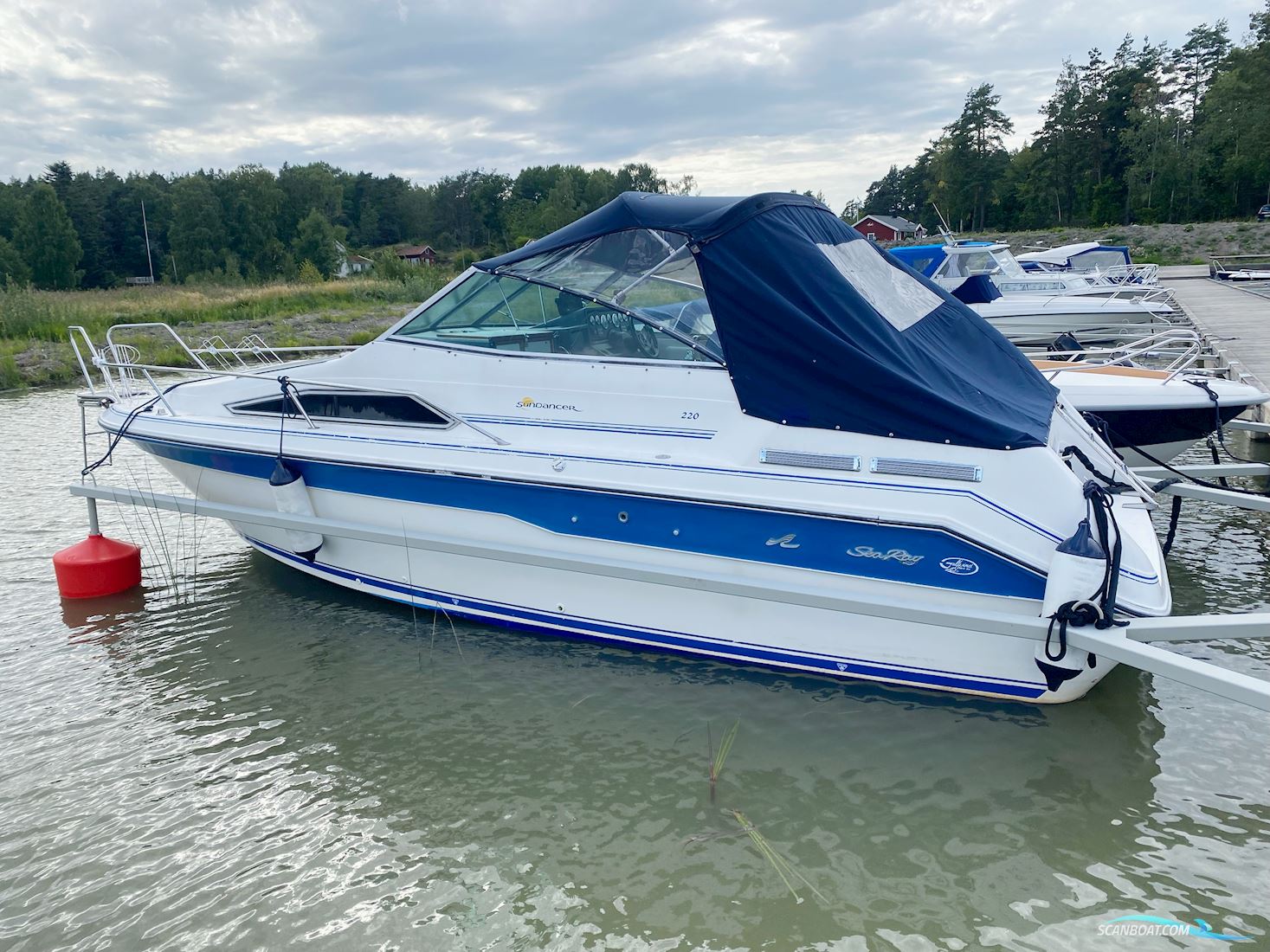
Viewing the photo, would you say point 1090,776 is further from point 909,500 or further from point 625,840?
point 625,840

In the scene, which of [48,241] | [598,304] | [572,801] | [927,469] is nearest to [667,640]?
[572,801]

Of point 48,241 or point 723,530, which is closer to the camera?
point 723,530

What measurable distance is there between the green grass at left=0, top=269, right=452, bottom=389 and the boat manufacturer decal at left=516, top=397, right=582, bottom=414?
591 inches

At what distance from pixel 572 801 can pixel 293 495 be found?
2.73 metres

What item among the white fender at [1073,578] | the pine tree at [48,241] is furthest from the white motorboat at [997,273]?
the pine tree at [48,241]

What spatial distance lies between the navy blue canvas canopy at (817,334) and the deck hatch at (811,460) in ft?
0.50

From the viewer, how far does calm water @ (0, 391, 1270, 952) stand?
3.06 meters

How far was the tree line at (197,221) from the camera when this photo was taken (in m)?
52.7

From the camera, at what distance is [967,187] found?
6469cm

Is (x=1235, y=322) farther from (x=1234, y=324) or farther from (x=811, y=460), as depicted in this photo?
(x=811, y=460)

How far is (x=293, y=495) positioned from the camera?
520cm

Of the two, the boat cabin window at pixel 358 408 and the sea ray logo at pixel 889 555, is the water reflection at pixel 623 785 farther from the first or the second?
the boat cabin window at pixel 358 408

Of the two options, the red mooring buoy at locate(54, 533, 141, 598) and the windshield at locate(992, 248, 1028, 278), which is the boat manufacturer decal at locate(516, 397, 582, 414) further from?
the windshield at locate(992, 248, 1028, 278)

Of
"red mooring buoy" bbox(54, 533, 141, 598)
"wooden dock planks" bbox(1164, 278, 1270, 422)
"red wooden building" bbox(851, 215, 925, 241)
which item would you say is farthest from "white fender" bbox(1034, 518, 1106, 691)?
"red wooden building" bbox(851, 215, 925, 241)
